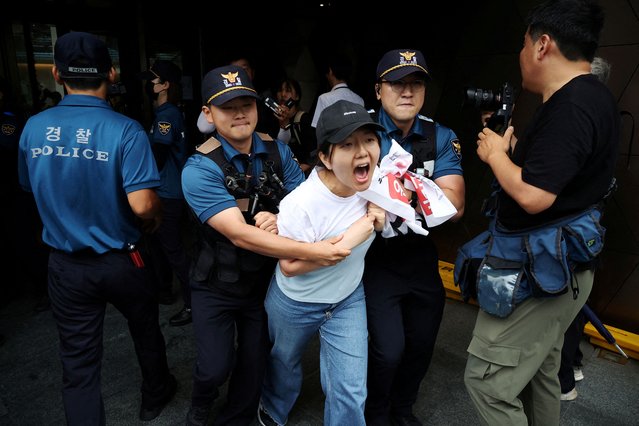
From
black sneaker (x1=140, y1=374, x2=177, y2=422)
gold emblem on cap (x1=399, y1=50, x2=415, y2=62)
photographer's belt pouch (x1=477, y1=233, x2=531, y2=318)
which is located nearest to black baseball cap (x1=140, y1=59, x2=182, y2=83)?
gold emblem on cap (x1=399, y1=50, x2=415, y2=62)

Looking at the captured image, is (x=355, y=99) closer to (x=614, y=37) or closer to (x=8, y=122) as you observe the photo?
(x=614, y=37)

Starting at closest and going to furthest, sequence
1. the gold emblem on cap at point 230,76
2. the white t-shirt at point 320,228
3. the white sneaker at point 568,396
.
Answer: the white t-shirt at point 320,228 → the gold emblem on cap at point 230,76 → the white sneaker at point 568,396

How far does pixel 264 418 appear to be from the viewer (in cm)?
261

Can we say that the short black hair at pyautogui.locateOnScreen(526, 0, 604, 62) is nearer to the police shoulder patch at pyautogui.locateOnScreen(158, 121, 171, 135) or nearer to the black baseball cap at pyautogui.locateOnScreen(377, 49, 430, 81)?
the black baseball cap at pyautogui.locateOnScreen(377, 49, 430, 81)

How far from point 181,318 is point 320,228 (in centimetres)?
216

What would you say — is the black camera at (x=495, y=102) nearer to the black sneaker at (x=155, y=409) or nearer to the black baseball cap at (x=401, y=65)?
the black baseball cap at (x=401, y=65)

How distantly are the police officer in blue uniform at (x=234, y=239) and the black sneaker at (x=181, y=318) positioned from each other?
1.26 m

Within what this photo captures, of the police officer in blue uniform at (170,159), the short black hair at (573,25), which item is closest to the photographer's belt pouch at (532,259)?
the short black hair at (573,25)

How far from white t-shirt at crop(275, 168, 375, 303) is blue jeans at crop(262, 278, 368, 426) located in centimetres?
7

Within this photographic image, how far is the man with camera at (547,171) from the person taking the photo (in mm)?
1709

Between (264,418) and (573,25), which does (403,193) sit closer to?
(573,25)

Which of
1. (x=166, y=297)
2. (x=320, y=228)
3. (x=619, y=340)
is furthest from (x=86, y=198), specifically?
(x=619, y=340)

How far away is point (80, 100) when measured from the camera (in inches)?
88.7

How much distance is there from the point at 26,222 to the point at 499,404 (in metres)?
3.89
